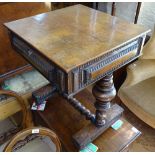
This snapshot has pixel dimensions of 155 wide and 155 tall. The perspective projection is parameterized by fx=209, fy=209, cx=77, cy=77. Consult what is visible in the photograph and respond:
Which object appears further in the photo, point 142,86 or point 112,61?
point 142,86

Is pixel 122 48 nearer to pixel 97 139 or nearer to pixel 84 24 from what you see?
pixel 84 24

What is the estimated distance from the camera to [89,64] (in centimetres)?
72

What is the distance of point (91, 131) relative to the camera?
108 centimetres

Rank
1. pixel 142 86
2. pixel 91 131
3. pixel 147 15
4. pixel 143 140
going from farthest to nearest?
pixel 147 15
pixel 143 140
pixel 142 86
pixel 91 131

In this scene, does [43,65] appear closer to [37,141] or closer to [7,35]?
[37,141]

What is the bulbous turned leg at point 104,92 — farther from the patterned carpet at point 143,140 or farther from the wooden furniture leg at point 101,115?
the patterned carpet at point 143,140

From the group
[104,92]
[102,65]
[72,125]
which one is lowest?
[72,125]

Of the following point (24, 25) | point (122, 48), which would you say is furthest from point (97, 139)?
point (24, 25)

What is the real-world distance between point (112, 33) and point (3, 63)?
74cm

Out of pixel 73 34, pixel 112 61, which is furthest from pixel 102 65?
pixel 73 34

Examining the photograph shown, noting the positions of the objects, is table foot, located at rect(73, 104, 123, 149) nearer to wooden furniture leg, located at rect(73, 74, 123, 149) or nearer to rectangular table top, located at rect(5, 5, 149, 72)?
wooden furniture leg, located at rect(73, 74, 123, 149)

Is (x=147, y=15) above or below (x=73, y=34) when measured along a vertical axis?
below

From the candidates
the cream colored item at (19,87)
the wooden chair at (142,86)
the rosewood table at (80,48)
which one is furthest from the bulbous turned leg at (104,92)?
the cream colored item at (19,87)

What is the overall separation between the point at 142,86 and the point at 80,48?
0.60 meters
